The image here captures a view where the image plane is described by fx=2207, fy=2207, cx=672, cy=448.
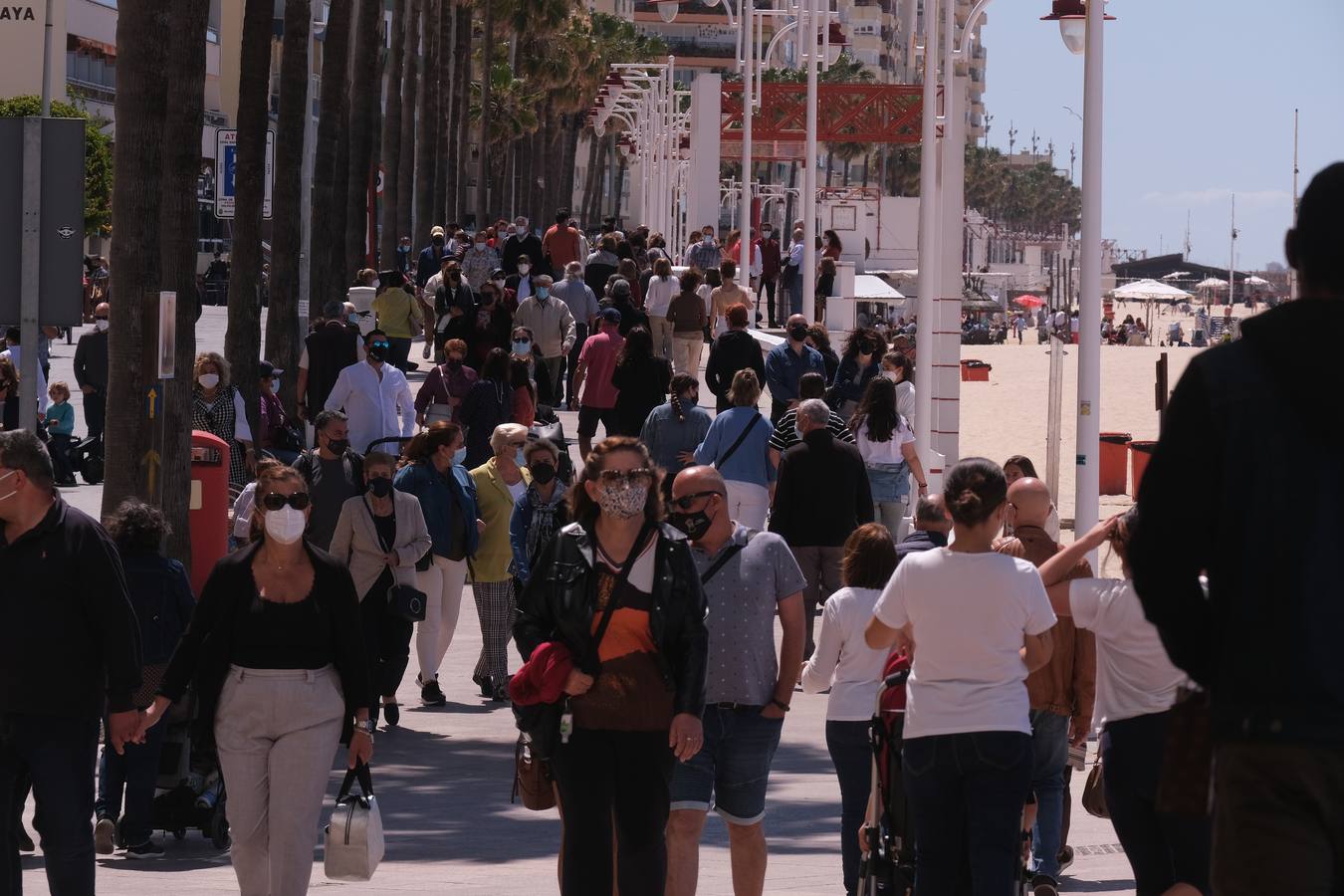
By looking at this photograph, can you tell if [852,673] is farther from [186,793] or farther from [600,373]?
[600,373]

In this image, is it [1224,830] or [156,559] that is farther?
[156,559]

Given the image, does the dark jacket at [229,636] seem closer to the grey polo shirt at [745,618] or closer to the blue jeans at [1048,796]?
the grey polo shirt at [745,618]

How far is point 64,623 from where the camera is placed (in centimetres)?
681

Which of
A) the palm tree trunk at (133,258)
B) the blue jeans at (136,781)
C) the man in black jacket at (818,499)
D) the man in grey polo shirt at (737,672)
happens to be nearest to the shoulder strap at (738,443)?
the man in black jacket at (818,499)


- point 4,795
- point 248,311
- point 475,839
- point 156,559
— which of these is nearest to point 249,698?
point 4,795

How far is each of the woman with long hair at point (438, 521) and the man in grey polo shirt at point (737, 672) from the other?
5.07 meters

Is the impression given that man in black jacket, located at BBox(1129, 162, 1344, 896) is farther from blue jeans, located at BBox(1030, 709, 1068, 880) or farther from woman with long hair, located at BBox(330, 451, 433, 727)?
woman with long hair, located at BBox(330, 451, 433, 727)

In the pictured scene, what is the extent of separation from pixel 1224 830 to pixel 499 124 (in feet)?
297

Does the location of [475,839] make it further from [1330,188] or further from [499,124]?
[499,124]

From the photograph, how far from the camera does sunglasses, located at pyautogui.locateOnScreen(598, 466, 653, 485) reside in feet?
21.4

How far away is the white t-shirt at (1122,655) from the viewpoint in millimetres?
6738

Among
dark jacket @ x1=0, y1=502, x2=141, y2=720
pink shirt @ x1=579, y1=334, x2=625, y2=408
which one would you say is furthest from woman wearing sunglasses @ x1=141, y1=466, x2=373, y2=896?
pink shirt @ x1=579, y1=334, x2=625, y2=408

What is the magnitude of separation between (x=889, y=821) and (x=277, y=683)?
1.99 m

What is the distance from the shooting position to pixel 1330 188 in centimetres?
359
